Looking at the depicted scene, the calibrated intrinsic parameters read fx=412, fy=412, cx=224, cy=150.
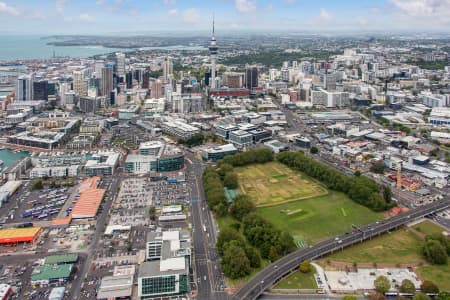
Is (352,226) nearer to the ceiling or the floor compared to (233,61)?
nearer to the floor

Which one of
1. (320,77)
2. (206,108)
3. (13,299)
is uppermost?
(320,77)

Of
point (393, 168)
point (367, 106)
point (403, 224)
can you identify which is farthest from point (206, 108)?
point (403, 224)

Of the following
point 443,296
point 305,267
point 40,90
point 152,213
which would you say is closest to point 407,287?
point 443,296

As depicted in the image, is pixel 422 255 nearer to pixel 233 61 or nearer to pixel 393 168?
pixel 393 168

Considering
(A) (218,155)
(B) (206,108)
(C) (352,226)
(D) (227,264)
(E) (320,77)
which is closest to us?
(D) (227,264)

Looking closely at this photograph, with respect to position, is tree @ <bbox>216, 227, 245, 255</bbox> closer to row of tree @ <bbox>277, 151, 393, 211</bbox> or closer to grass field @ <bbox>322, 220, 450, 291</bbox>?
grass field @ <bbox>322, 220, 450, 291</bbox>

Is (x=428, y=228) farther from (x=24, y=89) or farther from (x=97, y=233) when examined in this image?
(x=24, y=89)
